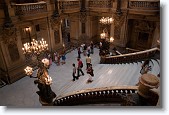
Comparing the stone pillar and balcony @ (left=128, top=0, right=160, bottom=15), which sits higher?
balcony @ (left=128, top=0, right=160, bottom=15)

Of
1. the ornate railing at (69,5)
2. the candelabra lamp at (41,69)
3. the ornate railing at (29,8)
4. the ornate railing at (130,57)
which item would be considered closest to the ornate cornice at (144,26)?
the ornate railing at (130,57)

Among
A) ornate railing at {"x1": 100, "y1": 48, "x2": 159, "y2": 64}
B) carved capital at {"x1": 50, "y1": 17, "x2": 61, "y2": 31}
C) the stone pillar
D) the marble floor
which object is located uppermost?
carved capital at {"x1": 50, "y1": 17, "x2": 61, "y2": 31}

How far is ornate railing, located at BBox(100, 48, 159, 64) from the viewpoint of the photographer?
371 inches

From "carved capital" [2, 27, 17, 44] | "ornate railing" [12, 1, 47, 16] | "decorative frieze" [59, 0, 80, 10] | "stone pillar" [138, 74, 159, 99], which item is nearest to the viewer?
"stone pillar" [138, 74, 159, 99]

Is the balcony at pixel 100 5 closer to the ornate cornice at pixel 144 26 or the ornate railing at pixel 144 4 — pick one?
the ornate railing at pixel 144 4

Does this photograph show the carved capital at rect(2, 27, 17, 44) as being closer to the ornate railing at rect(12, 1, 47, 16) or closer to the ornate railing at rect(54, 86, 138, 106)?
the ornate railing at rect(12, 1, 47, 16)

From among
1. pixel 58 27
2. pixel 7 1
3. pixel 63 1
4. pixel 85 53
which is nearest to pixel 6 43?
pixel 7 1

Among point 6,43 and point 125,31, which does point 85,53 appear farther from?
point 6,43

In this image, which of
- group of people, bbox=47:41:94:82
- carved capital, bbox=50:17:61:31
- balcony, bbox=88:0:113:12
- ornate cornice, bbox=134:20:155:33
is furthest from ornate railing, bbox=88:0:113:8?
group of people, bbox=47:41:94:82

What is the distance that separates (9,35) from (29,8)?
236 cm

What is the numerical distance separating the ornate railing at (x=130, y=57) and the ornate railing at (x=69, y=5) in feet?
17.8

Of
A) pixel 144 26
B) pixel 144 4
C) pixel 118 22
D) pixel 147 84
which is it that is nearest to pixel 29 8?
pixel 118 22

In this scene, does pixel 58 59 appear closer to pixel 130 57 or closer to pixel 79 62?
pixel 79 62

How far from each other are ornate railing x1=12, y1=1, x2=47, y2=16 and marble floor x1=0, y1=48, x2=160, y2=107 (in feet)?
15.4
